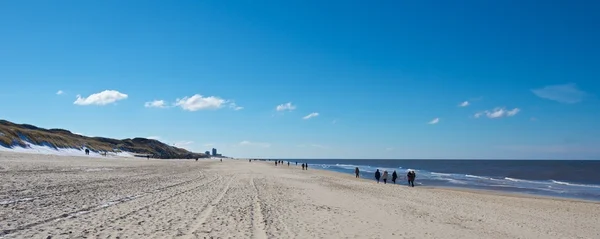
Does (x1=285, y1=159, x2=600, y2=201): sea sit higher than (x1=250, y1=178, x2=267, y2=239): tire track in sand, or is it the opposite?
(x1=285, y1=159, x2=600, y2=201): sea

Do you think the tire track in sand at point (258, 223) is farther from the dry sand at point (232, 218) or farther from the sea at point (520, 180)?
the sea at point (520, 180)

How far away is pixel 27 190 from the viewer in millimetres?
15164

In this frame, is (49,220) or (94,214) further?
(94,214)

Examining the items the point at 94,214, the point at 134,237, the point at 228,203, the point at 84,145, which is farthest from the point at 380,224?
the point at 84,145

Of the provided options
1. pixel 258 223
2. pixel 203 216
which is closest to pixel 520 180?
pixel 258 223

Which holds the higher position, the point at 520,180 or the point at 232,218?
the point at 520,180

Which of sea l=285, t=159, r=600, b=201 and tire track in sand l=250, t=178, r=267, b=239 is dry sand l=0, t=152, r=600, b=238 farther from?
sea l=285, t=159, r=600, b=201

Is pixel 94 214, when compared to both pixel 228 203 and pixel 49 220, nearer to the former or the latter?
pixel 49 220

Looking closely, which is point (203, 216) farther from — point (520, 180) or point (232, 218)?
point (520, 180)

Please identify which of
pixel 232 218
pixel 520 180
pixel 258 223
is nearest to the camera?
pixel 258 223

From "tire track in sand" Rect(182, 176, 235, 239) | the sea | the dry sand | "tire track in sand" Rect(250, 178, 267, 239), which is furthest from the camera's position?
the sea

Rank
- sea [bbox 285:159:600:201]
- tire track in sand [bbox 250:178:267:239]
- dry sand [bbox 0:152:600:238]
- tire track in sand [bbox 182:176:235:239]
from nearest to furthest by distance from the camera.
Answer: tire track in sand [bbox 182:176:235:239] → dry sand [bbox 0:152:600:238] → tire track in sand [bbox 250:178:267:239] → sea [bbox 285:159:600:201]

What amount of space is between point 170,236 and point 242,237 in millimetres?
1593

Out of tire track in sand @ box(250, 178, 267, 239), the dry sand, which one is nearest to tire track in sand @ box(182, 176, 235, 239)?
the dry sand
